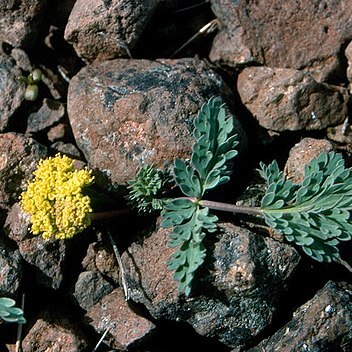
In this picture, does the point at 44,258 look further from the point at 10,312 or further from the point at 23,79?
the point at 23,79

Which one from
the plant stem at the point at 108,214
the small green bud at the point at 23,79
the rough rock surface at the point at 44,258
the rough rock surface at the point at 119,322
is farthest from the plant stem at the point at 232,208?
the small green bud at the point at 23,79

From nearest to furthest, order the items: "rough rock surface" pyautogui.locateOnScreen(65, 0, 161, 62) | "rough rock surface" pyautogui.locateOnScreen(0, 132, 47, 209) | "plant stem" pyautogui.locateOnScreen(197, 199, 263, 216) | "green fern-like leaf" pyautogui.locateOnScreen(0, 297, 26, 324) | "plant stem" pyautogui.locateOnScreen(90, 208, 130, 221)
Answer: "green fern-like leaf" pyautogui.locateOnScreen(0, 297, 26, 324), "plant stem" pyautogui.locateOnScreen(197, 199, 263, 216), "plant stem" pyautogui.locateOnScreen(90, 208, 130, 221), "rough rock surface" pyautogui.locateOnScreen(0, 132, 47, 209), "rough rock surface" pyautogui.locateOnScreen(65, 0, 161, 62)

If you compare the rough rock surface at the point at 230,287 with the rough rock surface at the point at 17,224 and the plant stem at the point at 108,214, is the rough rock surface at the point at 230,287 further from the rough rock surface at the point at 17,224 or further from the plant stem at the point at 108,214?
the rough rock surface at the point at 17,224

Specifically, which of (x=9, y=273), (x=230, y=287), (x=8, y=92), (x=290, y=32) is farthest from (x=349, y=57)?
(x=9, y=273)

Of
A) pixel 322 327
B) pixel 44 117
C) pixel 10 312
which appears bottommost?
pixel 322 327

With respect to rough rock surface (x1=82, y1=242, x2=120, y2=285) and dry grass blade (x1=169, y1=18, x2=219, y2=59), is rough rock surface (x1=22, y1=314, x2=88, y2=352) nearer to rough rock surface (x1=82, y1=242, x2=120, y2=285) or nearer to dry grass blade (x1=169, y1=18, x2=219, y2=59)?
rough rock surface (x1=82, y1=242, x2=120, y2=285)

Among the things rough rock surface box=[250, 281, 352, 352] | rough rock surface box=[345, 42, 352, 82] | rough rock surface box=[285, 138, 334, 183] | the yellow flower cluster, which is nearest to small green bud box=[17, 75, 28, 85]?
the yellow flower cluster
